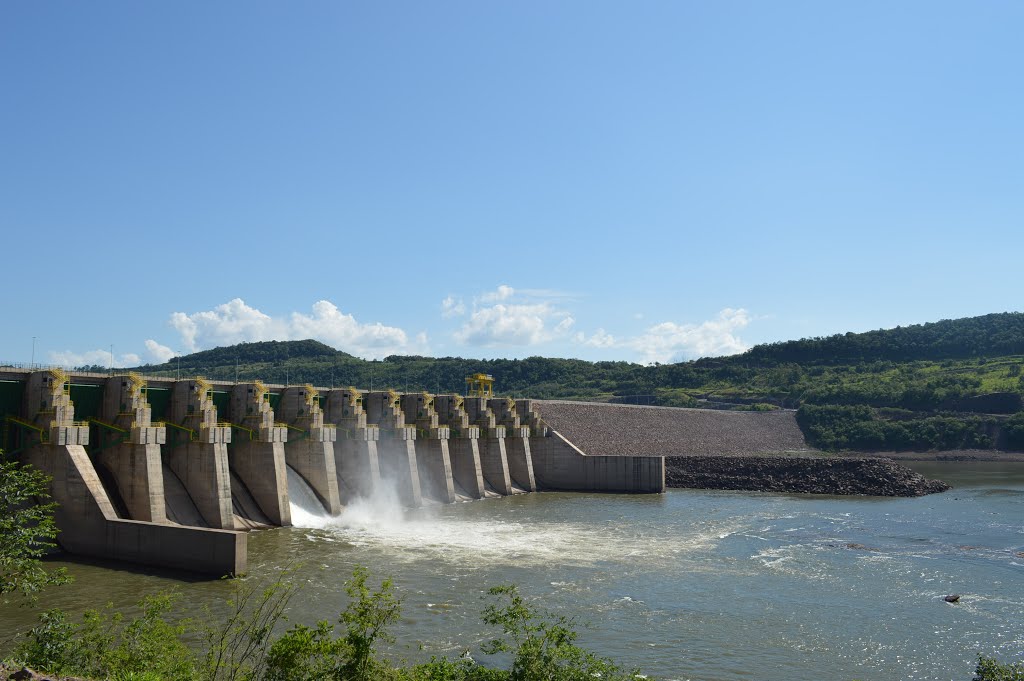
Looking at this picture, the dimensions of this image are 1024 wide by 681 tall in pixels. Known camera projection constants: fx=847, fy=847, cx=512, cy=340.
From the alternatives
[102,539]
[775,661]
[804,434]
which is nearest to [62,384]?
[102,539]

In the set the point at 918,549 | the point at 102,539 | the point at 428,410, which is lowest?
the point at 918,549

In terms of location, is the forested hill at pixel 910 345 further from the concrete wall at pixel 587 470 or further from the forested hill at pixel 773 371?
the concrete wall at pixel 587 470

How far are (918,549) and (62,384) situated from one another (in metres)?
38.8

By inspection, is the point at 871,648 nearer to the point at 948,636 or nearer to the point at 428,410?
the point at 948,636

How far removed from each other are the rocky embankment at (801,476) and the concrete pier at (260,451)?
115 ft

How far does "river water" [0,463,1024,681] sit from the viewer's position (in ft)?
78.0

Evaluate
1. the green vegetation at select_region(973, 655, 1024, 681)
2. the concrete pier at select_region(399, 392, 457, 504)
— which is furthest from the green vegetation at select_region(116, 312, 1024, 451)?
the green vegetation at select_region(973, 655, 1024, 681)

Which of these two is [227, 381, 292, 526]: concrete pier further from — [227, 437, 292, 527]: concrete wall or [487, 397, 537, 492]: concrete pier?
[487, 397, 537, 492]: concrete pier

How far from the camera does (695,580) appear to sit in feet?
106

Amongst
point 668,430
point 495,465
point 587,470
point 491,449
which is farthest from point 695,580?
point 668,430

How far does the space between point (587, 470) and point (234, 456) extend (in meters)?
29.4

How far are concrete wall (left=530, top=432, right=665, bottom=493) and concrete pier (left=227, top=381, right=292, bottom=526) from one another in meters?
26.5

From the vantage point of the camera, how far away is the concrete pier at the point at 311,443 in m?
46.9

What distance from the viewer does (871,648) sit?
24.1 meters
